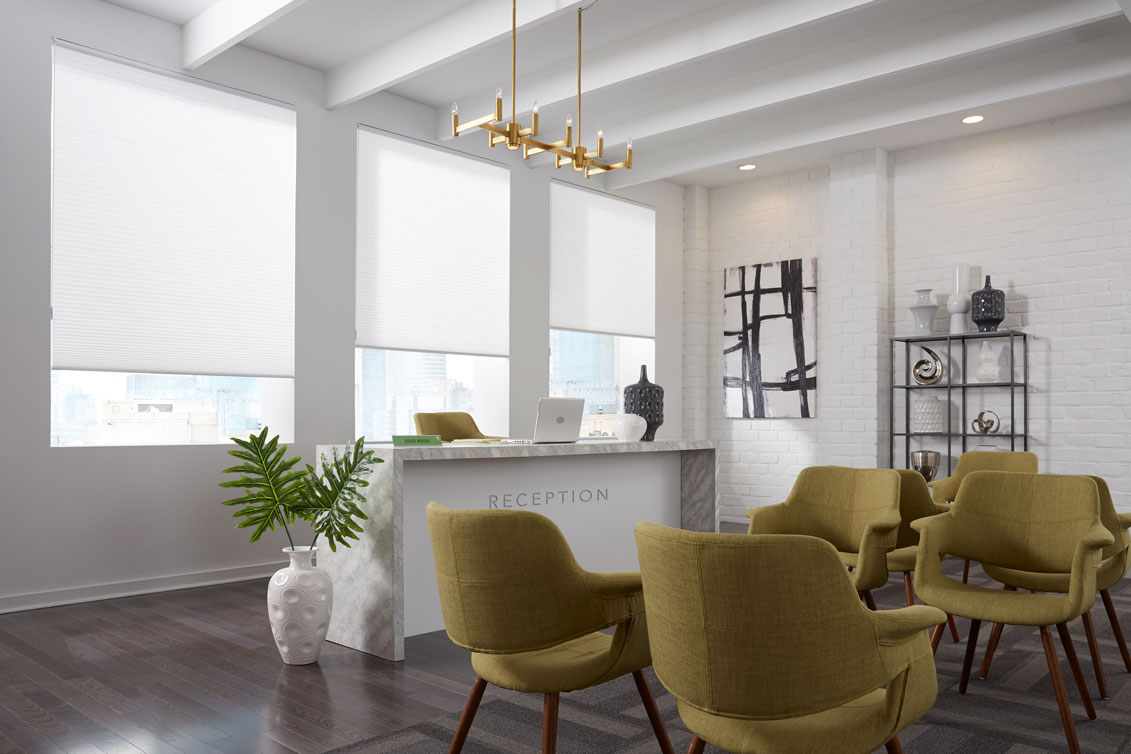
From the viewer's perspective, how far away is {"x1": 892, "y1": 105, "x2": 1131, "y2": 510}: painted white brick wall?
6.38m

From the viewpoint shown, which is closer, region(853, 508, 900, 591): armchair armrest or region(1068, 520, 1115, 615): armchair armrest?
region(1068, 520, 1115, 615): armchair armrest

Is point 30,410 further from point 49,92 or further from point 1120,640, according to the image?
point 1120,640

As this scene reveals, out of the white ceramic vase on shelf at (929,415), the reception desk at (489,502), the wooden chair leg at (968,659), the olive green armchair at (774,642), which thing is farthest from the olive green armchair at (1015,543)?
the white ceramic vase on shelf at (929,415)

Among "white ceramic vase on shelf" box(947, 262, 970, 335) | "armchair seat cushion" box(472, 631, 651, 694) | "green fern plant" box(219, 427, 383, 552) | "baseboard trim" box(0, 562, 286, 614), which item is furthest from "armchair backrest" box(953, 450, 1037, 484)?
"baseboard trim" box(0, 562, 286, 614)

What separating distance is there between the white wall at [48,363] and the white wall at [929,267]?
3.59m

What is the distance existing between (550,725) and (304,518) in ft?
6.25

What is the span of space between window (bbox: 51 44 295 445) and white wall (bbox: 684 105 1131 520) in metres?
4.29

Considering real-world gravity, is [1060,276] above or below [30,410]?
above

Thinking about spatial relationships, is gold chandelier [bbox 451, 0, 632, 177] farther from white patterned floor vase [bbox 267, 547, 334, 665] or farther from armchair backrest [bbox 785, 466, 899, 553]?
white patterned floor vase [bbox 267, 547, 334, 665]

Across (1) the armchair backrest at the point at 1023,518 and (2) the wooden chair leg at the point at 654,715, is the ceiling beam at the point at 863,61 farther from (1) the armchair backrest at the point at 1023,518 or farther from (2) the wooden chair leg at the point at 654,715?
(2) the wooden chair leg at the point at 654,715

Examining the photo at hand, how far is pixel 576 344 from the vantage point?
7.99m

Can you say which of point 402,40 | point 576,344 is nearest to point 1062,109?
point 576,344

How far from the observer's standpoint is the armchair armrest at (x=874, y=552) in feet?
11.3

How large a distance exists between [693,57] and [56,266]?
3.82 m
